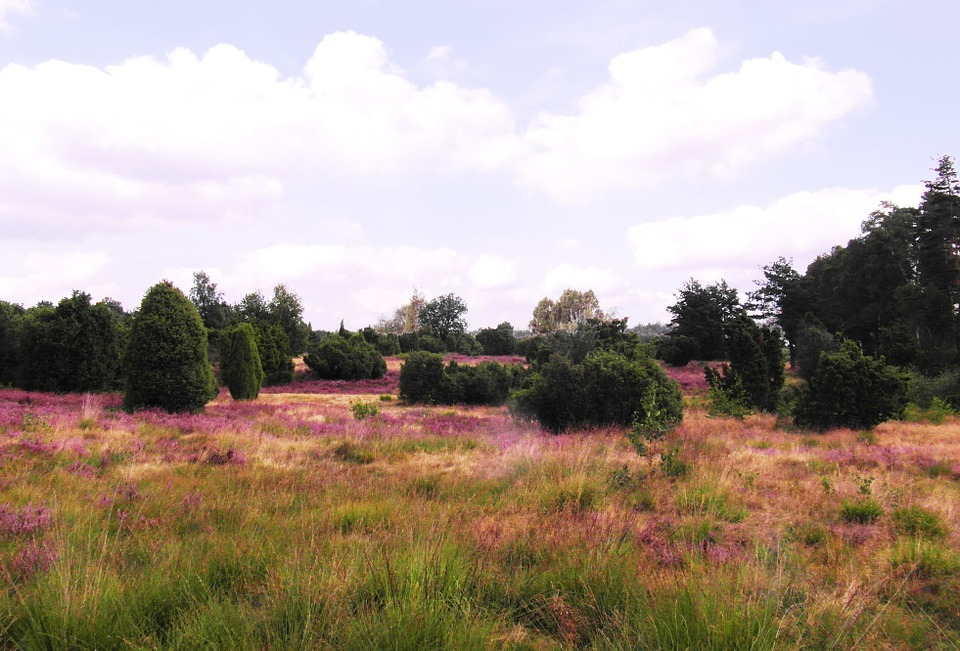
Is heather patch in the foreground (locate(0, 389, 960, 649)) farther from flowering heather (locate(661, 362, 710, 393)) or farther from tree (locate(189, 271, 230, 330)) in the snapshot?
tree (locate(189, 271, 230, 330))

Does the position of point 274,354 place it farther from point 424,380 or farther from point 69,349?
point 69,349

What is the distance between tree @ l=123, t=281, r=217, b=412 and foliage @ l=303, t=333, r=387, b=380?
27.0m

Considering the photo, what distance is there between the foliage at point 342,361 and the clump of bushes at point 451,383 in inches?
535

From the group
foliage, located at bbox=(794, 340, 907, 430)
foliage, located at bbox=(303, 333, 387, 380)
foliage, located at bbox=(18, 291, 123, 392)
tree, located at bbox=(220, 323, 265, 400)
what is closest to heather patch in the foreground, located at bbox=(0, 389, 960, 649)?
foliage, located at bbox=(794, 340, 907, 430)

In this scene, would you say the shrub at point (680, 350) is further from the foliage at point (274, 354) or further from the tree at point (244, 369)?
the tree at point (244, 369)

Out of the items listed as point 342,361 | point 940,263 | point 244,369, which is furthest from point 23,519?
point 940,263

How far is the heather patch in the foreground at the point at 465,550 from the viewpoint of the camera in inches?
108

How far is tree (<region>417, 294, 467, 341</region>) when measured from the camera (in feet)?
289

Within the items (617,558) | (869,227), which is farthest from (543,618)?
(869,227)

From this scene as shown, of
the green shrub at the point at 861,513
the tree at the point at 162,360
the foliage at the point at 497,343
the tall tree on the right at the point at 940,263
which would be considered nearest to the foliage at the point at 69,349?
the tree at the point at 162,360

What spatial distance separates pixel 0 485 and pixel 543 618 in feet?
21.2

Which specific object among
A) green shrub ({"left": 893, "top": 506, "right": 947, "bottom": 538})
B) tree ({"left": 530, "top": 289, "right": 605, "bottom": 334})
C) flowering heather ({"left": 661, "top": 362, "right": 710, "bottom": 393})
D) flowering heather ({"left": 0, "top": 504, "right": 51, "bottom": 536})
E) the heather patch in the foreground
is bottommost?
flowering heather ({"left": 661, "top": 362, "right": 710, "bottom": 393})

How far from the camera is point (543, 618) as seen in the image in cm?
324

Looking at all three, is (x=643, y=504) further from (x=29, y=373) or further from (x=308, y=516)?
(x=29, y=373)
